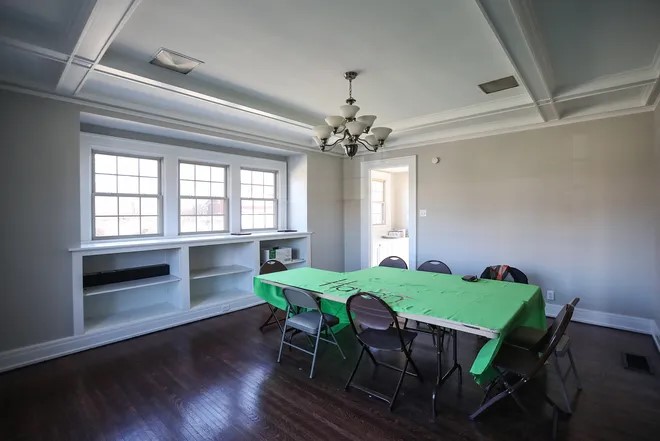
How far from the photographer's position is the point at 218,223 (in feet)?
16.6

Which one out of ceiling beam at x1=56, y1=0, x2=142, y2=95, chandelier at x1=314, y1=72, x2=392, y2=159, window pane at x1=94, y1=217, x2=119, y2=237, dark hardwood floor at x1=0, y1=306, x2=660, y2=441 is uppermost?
ceiling beam at x1=56, y1=0, x2=142, y2=95

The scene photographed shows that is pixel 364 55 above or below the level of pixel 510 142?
above

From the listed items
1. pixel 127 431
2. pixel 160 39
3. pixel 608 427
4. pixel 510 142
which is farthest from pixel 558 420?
pixel 160 39

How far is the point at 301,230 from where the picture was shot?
19.0 ft

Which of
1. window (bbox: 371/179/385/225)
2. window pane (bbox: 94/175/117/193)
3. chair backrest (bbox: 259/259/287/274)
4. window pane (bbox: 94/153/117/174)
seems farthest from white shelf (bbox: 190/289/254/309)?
window (bbox: 371/179/385/225)

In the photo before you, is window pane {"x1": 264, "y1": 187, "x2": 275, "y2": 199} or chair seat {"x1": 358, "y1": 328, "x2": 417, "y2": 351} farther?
window pane {"x1": 264, "y1": 187, "x2": 275, "y2": 199}

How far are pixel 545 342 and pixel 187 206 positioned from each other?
442 cm

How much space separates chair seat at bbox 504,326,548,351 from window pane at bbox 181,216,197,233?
13.5 ft

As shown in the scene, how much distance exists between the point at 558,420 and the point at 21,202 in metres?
4.66

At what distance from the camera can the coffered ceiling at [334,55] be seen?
2.06m

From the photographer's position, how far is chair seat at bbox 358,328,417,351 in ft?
7.87

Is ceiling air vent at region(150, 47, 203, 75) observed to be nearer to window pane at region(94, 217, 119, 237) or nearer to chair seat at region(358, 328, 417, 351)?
window pane at region(94, 217, 119, 237)

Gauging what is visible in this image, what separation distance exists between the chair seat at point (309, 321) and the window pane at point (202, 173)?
109 inches

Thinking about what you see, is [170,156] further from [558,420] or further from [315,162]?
[558,420]
